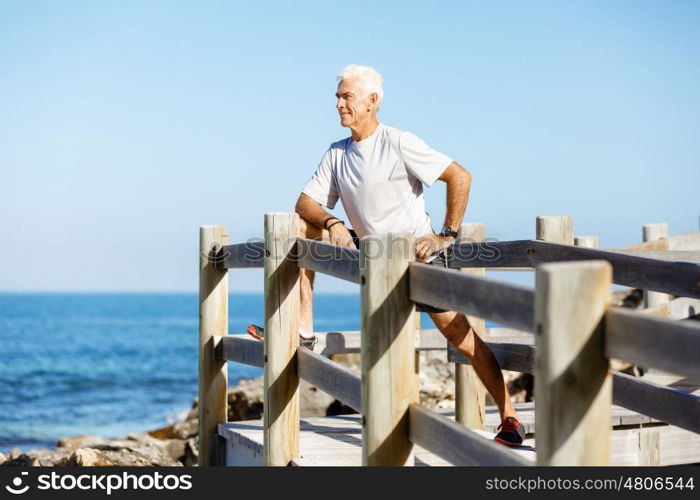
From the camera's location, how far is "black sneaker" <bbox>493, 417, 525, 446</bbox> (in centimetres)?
518

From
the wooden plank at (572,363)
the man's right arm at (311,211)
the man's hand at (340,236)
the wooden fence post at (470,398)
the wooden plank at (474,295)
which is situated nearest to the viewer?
the wooden plank at (572,363)

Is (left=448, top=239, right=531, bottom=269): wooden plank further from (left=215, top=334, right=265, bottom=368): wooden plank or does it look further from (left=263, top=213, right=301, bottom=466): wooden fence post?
(left=215, top=334, right=265, bottom=368): wooden plank

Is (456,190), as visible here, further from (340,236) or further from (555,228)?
(555,228)

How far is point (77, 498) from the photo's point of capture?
4512 millimetres

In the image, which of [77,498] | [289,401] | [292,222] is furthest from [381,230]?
[77,498]

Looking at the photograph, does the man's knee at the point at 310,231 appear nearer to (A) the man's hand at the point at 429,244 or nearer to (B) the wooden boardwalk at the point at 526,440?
(A) the man's hand at the point at 429,244

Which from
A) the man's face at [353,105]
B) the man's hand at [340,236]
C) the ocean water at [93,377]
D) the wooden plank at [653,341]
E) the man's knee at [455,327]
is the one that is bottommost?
the ocean water at [93,377]

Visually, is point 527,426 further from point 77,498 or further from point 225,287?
point 77,498

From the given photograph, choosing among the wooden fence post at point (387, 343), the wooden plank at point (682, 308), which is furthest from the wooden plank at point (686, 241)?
the wooden fence post at point (387, 343)

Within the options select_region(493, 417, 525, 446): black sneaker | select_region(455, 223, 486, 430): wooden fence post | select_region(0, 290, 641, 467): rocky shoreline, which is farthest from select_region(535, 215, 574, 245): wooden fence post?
select_region(0, 290, 641, 467): rocky shoreline

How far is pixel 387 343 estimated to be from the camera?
394 cm

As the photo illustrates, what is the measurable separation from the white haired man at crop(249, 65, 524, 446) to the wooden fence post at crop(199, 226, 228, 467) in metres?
1.44

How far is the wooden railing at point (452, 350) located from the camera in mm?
2771

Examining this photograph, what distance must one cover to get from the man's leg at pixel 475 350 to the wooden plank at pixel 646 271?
66 centimetres
